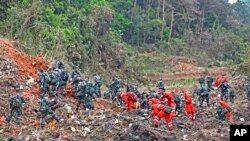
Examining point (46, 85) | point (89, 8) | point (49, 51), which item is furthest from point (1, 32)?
point (89, 8)

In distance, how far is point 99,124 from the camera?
51.0 ft

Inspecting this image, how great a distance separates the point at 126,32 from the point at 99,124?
1462 inches

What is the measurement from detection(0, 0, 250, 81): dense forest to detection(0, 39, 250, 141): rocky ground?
27.0 feet

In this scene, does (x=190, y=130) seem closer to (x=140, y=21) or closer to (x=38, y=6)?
(x=38, y=6)

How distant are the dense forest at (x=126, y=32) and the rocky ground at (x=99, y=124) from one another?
823 cm

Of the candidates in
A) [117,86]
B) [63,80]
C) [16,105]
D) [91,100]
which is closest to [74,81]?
[63,80]

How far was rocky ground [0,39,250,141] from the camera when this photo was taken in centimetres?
1426

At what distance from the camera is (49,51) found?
30047 mm

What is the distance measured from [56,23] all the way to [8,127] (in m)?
22.2

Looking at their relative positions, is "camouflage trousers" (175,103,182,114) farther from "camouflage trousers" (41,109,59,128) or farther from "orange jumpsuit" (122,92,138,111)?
"camouflage trousers" (41,109,59,128)

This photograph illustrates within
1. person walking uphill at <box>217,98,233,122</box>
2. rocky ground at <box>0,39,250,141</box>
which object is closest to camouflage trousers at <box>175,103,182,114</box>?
rocky ground at <box>0,39,250,141</box>

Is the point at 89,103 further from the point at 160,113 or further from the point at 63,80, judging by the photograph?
the point at 160,113

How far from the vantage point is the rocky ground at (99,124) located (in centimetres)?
1426

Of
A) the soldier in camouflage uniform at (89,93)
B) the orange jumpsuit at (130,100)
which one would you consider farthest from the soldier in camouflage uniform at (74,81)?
the orange jumpsuit at (130,100)
